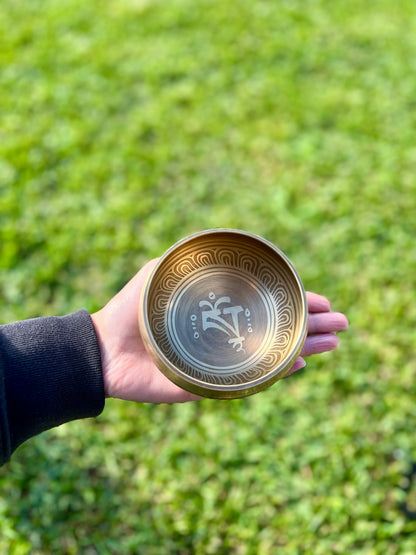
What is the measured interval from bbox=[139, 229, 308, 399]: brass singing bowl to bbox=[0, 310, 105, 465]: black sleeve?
35cm

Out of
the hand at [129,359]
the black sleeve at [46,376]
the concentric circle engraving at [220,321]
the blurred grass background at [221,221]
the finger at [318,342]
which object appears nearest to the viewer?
the black sleeve at [46,376]

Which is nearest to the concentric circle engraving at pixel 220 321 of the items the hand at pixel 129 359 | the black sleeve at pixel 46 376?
the hand at pixel 129 359

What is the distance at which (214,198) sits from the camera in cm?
396

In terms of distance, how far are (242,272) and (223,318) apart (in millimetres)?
233

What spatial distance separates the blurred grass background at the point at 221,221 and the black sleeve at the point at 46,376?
720mm

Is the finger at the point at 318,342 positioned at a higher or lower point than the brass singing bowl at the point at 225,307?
lower


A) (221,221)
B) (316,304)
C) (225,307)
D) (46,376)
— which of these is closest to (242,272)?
(225,307)

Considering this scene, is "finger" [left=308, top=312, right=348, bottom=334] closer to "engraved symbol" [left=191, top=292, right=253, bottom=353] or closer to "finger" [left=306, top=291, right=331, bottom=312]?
"finger" [left=306, top=291, right=331, bottom=312]

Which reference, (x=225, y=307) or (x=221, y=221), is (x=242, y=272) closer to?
(x=225, y=307)

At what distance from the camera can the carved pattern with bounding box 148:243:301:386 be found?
2.27 meters

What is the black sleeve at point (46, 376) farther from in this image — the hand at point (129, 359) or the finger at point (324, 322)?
the finger at point (324, 322)

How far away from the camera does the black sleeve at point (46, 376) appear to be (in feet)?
7.27

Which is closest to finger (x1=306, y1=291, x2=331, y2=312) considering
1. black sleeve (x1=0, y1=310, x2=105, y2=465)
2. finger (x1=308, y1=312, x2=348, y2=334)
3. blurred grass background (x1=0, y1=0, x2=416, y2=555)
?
finger (x1=308, y1=312, x2=348, y2=334)

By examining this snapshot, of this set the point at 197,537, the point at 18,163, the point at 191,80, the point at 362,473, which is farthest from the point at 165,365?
the point at 191,80
